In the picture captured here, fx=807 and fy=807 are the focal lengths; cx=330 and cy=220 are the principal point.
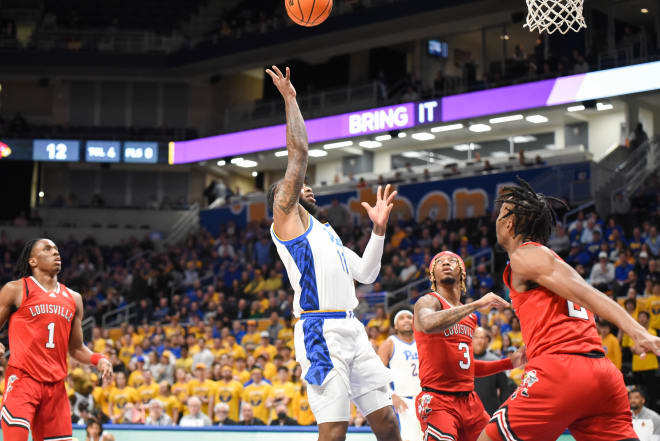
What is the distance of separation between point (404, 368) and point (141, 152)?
76.5 ft

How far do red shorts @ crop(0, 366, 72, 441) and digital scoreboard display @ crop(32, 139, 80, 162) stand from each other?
2512 cm

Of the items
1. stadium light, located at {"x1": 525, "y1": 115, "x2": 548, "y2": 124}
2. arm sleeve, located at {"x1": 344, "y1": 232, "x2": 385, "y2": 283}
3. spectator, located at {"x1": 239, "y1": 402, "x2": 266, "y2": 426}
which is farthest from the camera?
stadium light, located at {"x1": 525, "y1": 115, "x2": 548, "y2": 124}

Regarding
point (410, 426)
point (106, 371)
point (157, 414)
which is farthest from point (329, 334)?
point (157, 414)

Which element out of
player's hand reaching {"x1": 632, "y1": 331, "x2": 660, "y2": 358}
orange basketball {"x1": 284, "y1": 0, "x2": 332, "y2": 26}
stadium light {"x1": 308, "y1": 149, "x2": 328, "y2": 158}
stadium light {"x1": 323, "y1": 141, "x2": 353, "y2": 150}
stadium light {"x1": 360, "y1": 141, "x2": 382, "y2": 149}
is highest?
stadium light {"x1": 360, "y1": 141, "x2": 382, "y2": 149}

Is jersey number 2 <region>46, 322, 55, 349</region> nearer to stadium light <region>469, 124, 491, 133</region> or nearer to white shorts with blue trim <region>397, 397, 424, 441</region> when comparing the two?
white shorts with blue trim <region>397, 397, 424, 441</region>

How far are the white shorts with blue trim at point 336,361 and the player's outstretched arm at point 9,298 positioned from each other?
285 cm

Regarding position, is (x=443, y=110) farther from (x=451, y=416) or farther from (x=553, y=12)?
(x=451, y=416)

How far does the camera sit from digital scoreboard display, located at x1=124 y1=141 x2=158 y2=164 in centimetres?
3039

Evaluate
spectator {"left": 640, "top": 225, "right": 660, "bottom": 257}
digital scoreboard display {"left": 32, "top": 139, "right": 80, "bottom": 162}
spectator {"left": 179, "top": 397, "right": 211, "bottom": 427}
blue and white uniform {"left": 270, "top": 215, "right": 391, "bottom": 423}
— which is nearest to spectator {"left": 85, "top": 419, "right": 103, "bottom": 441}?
spectator {"left": 179, "top": 397, "right": 211, "bottom": 427}

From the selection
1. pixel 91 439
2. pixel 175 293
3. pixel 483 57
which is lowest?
pixel 91 439

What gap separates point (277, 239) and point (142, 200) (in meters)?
30.3

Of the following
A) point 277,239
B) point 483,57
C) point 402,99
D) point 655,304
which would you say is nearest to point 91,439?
point 277,239

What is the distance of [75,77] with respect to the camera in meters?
34.1

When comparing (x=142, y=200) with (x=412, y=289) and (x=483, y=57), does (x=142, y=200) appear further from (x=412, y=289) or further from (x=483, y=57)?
(x=412, y=289)
